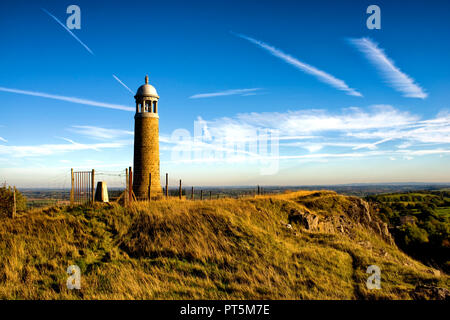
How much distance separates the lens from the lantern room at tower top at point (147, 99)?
962 inches

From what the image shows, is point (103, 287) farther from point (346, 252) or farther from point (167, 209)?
point (346, 252)

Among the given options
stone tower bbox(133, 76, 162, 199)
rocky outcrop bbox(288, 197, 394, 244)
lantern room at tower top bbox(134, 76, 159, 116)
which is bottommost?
rocky outcrop bbox(288, 197, 394, 244)

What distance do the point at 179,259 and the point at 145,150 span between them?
13.9 metres

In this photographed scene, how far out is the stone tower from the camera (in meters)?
23.2

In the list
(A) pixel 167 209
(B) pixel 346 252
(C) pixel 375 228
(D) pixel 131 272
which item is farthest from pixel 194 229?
(C) pixel 375 228

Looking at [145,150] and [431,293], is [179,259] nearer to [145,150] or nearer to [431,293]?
[431,293]

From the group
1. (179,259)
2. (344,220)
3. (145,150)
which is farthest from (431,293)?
(145,150)

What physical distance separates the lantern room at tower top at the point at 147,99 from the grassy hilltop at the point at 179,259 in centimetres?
1069

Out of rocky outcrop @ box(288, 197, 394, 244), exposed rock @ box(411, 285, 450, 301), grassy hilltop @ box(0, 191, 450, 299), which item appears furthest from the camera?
rocky outcrop @ box(288, 197, 394, 244)

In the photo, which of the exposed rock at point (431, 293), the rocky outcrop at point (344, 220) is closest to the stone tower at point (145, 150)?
the rocky outcrop at point (344, 220)

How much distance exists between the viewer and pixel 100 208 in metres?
15.8

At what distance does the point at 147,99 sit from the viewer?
A: 2453cm

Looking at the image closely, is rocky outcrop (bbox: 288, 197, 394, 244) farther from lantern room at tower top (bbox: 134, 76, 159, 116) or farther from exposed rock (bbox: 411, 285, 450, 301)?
lantern room at tower top (bbox: 134, 76, 159, 116)

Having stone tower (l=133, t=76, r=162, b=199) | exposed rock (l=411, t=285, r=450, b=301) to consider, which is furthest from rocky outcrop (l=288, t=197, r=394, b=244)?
stone tower (l=133, t=76, r=162, b=199)
